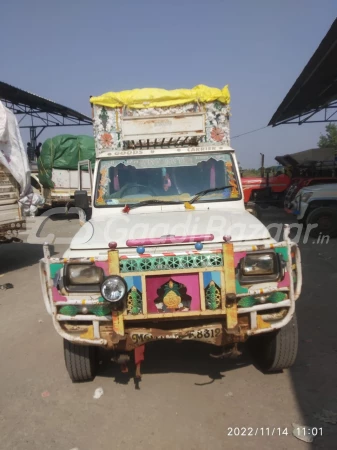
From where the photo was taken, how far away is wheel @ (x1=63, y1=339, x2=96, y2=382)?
11.8 feet

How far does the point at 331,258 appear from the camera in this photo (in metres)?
8.35

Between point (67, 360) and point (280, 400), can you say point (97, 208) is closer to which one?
point (67, 360)

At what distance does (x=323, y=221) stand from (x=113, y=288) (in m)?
8.78

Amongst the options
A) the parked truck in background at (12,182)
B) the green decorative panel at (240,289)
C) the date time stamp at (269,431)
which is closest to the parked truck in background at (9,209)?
the parked truck in background at (12,182)

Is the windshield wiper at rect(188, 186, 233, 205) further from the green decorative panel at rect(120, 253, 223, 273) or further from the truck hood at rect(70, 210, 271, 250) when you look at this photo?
the green decorative panel at rect(120, 253, 223, 273)

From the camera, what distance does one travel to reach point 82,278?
313 centimetres

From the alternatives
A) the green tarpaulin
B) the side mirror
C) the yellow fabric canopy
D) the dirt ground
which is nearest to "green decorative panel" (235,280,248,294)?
the dirt ground

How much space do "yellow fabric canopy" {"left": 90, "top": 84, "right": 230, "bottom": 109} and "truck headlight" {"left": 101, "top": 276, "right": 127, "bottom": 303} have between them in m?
3.39

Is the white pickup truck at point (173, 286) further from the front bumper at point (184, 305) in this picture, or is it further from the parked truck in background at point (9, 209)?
the parked truck in background at point (9, 209)

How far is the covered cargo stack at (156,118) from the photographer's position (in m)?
5.43

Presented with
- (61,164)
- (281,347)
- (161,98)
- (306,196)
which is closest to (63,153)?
(61,164)

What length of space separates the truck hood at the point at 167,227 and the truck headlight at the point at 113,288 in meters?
0.39

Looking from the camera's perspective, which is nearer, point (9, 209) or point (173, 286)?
point (173, 286)

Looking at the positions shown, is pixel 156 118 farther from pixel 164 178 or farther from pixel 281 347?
pixel 281 347
